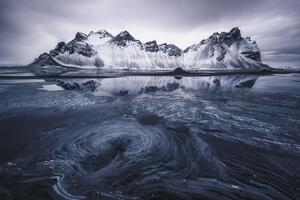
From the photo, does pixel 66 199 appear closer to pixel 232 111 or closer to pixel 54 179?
pixel 54 179

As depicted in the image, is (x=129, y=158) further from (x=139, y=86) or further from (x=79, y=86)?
(x=79, y=86)

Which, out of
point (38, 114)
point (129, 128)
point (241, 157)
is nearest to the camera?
point (241, 157)

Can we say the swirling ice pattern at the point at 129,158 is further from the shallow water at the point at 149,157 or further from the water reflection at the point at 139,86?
the water reflection at the point at 139,86

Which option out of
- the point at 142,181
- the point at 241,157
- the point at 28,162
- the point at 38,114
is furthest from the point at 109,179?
the point at 38,114

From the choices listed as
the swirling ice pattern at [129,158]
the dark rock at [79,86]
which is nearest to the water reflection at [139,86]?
the dark rock at [79,86]

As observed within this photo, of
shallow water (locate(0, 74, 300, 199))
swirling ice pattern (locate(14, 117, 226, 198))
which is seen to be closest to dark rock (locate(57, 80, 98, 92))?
shallow water (locate(0, 74, 300, 199))

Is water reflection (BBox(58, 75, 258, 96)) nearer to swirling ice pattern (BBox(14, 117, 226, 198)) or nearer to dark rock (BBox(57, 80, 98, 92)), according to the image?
dark rock (BBox(57, 80, 98, 92))

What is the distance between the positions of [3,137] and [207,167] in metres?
11.6

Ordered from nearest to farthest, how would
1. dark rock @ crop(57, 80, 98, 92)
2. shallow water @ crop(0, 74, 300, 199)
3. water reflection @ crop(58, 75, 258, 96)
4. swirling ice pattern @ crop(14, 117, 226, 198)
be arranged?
shallow water @ crop(0, 74, 300, 199), swirling ice pattern @ crop(14, 117, 226, 198), water reflection @ crop(58, 75, 258, 96), dark rock @ crop(57, 80, 98, 92)

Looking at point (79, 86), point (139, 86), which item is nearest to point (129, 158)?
point (139, 86)

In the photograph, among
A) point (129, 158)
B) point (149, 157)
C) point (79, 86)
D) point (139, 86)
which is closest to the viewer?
point (129, 158)

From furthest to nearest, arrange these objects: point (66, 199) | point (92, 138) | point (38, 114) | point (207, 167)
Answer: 1. point (38, 114)
2. point (92, 138)
3. point (207, 167)
4. point (66, 199)

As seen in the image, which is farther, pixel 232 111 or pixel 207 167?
pixel 232 111

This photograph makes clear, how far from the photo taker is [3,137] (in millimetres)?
10562
